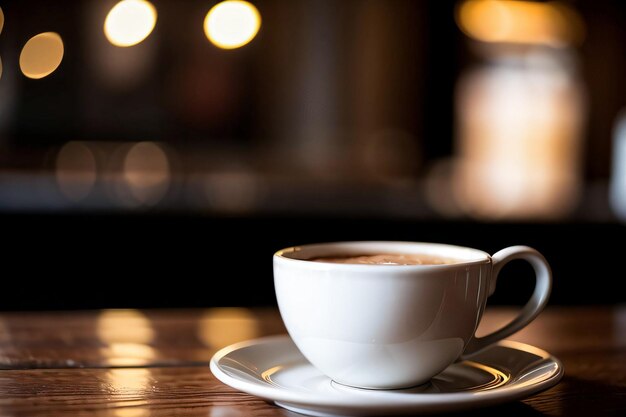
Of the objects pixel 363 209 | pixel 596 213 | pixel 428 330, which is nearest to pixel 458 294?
pixel 428 330

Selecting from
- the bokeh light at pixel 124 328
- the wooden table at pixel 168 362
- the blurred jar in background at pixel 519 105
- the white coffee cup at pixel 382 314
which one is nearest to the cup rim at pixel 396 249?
the white coffee cup at pixel 382 314

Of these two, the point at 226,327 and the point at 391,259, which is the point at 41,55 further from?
the point at 391,259

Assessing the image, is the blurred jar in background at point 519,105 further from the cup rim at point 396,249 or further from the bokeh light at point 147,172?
the cup rim at point 396,249

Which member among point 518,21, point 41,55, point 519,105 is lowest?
point 519,105

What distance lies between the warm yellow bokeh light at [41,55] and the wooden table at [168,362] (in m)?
2.31

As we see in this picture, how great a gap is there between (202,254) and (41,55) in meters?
1.38

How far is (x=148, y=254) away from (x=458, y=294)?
1683 mm

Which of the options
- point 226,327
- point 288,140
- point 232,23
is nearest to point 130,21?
point 232,23

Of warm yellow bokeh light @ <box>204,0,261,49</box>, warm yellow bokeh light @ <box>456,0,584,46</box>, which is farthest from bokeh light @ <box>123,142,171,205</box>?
warm yellow bokeh light @ <box>456,0,584,46</box>

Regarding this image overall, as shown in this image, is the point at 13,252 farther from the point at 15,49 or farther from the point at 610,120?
the point at 610,120

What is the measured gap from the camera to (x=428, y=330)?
514mm

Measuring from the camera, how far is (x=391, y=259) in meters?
0.58

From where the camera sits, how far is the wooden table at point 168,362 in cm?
51

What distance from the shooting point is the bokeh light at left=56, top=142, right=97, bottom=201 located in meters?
2.67
